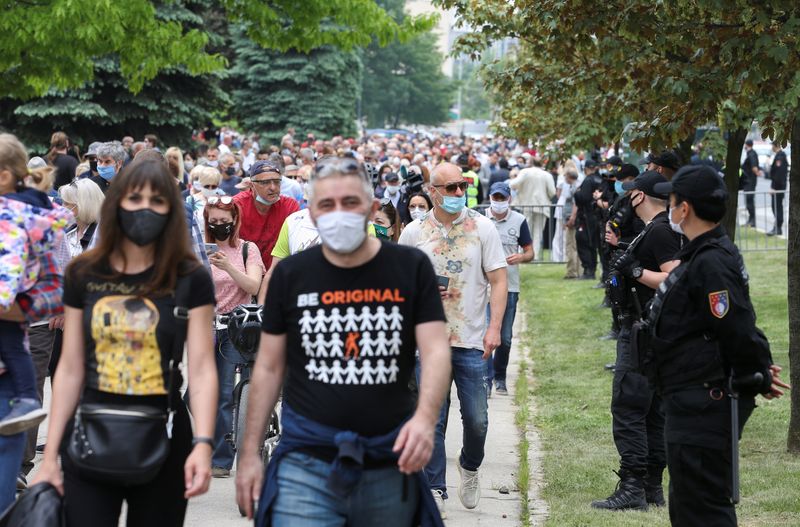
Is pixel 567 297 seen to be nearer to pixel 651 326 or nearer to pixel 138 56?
pixel 138 56

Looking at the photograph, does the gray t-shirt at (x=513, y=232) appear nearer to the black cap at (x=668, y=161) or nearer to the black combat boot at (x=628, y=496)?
the black cap at (x=668, y=161)

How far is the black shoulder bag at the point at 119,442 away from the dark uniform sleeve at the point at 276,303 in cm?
47

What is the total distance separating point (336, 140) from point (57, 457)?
109ft

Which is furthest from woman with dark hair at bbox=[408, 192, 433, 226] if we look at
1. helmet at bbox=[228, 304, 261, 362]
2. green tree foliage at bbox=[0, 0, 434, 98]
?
helmet at bbox=[228, 304, 261, 362]

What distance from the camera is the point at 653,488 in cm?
773

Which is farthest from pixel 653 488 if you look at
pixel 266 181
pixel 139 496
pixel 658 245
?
pixel 139 496

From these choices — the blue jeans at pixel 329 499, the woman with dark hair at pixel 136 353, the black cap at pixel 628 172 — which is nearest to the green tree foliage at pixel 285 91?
the black cap at pixel 628 172

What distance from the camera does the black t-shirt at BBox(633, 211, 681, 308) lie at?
723 centimetres

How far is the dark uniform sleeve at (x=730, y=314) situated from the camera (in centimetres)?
535

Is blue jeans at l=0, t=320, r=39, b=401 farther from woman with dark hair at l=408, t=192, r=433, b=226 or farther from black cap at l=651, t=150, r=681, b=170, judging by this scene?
woman with dark hair at l=408, t=192, r=433, b=226

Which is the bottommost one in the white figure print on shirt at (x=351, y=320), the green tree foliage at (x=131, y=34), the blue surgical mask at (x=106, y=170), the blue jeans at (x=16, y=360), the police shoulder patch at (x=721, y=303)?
the blue jeans at (x=16, y=360)

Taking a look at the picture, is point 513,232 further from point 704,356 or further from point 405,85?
point 405,85

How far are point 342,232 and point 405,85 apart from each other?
92.7 metres

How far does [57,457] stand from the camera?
167 inches
